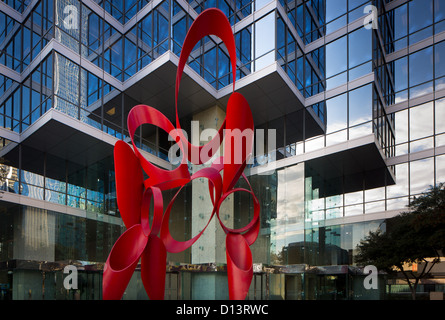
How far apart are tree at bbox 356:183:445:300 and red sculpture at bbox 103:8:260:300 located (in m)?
8.35

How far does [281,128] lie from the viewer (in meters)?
26.1

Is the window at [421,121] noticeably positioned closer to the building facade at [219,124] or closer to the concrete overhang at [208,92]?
the building facade at [219,124]

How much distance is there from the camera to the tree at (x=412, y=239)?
17.5m

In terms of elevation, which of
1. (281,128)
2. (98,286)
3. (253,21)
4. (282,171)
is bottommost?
(98,286)

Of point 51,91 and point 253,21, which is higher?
point 253,21

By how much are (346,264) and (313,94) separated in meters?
10.7

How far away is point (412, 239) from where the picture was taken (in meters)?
19.9

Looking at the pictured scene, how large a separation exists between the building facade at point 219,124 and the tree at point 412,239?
60.5 inches

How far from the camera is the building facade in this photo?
2162 cm
